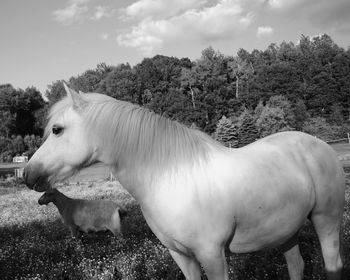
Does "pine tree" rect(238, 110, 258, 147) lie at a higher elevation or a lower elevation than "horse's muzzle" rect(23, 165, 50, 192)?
lower

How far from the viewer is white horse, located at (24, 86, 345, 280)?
269cm

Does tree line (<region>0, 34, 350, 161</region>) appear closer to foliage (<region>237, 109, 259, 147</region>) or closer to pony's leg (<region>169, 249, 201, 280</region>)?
foliage (<region>237, 109, 259, 147</region>)

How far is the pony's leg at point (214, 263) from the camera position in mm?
2689

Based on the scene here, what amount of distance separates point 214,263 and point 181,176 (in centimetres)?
75

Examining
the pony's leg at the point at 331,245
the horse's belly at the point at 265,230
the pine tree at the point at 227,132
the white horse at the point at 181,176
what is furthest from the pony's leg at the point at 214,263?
the pine tree at the point at 227,132

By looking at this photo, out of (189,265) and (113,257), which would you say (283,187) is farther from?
(113,257)

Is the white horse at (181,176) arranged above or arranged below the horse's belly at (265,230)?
above

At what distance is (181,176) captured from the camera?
2.77 meters

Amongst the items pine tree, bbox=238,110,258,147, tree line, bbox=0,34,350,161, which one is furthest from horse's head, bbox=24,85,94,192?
tree line, bbox=0,34,350,161

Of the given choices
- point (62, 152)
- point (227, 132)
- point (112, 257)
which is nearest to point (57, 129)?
point (62, 152)

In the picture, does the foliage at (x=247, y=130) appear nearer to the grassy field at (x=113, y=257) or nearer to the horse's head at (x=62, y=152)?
the grassy field at (x=113, y=257)

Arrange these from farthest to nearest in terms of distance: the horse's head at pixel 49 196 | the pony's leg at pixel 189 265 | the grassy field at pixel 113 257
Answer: the horse's head at pixel 49 196
the grassy field at pixel 113 257
the pony's leg at pixel 189 265

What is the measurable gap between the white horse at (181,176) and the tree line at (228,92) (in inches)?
1890

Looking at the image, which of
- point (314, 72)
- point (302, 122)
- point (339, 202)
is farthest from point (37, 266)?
point (314, 72)
